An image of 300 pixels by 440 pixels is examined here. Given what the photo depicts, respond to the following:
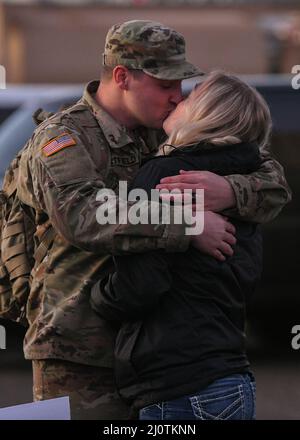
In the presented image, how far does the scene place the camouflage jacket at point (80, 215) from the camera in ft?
9.09

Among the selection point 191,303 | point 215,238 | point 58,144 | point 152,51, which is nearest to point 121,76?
point 152,51

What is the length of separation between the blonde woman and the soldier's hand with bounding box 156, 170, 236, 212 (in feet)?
0.09

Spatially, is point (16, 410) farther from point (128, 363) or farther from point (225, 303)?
point (225, 303)

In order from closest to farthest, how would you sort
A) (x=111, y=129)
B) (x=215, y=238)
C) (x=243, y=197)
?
(x=215, y=238) < (x=243, y=197) < (x=111, y=129)

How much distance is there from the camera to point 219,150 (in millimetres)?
2838

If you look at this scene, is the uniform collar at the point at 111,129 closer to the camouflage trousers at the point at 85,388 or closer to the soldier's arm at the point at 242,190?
the soldier's arm at the point at 242,190

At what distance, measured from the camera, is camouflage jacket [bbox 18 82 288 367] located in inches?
109

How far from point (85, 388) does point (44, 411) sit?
15 centimetres

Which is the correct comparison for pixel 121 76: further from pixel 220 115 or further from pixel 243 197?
pixel 243 197

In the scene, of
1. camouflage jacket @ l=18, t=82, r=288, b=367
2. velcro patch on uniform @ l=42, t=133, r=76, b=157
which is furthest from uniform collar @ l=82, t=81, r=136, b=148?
velcro patch on uniform @ l=42, t=133, r=76, b=157

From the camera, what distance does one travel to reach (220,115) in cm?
282

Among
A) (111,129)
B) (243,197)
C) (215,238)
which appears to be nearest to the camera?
(215,238)

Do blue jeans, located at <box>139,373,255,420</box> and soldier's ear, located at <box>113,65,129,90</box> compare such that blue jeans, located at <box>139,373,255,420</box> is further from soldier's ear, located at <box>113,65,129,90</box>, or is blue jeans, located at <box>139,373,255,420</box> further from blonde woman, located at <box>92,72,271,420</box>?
soldier's ear, located at <box>113,65,129,90</box>

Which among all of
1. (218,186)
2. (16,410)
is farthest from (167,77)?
(16,410)
